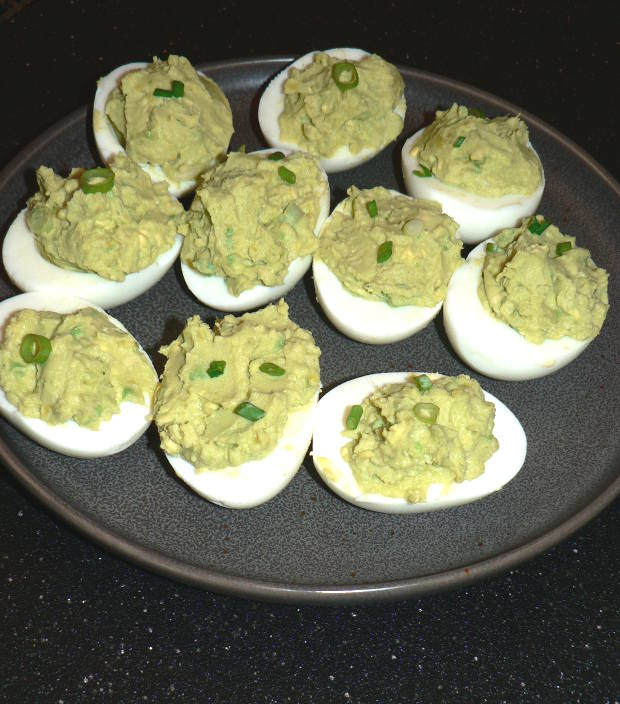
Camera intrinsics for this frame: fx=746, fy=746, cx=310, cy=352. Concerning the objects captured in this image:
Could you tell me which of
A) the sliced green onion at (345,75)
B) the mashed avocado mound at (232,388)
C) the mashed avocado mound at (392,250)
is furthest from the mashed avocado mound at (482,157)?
the mashed avocado mound at (232,388)

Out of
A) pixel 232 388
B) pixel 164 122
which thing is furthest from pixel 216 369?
pixel 164 122

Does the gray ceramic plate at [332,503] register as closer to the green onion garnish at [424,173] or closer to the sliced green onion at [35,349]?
the sliced green onion at [35,349]

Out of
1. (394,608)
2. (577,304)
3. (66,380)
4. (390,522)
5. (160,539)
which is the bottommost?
(394,608)

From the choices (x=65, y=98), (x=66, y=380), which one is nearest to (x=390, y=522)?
(x=66, y=380)

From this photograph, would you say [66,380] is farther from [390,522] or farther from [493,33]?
[493,33]

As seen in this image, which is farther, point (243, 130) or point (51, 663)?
point (243, 130)

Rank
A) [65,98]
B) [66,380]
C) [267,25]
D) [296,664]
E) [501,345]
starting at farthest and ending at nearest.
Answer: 1. [267,25]
2. [65,98]
3. [501,345]
4. [296,664]
5. [66,380]
